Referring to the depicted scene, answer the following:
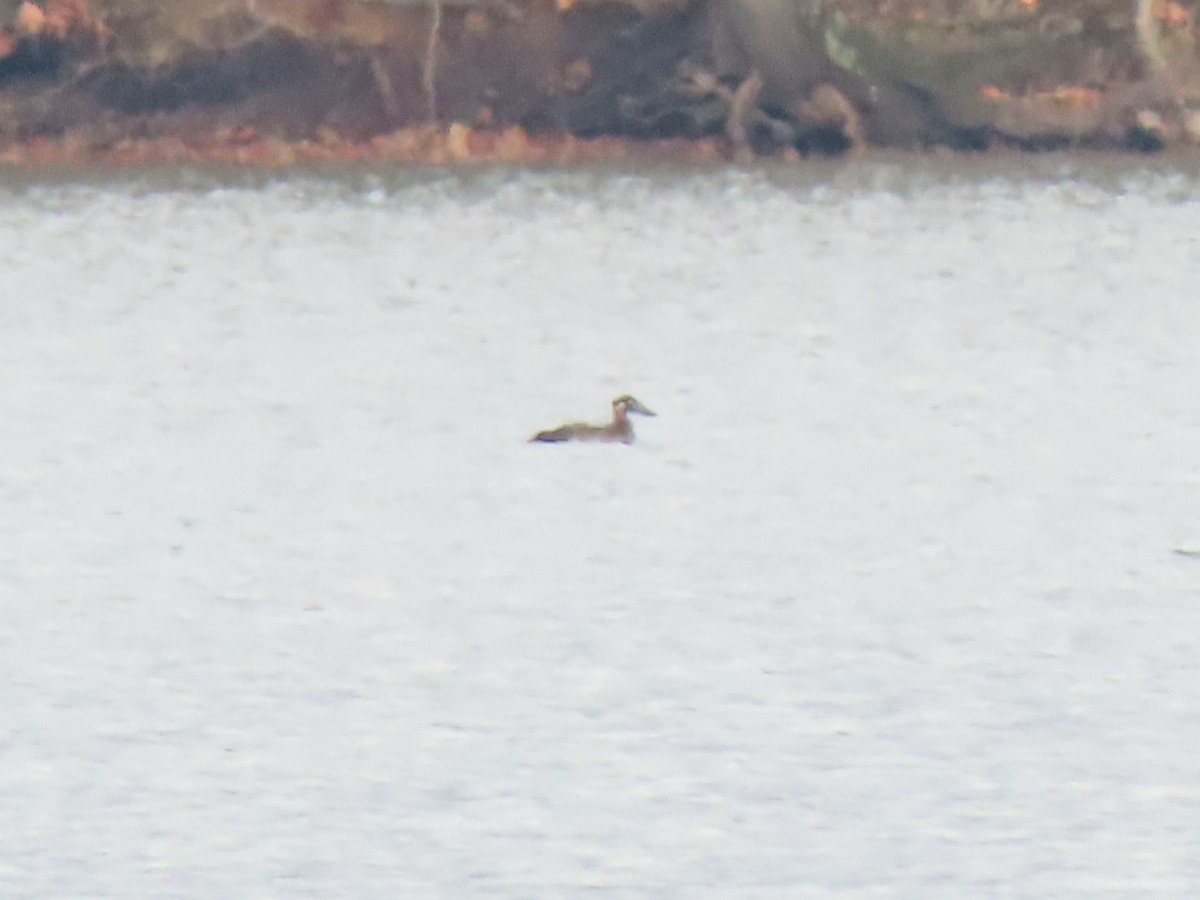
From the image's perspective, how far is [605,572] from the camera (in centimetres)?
990

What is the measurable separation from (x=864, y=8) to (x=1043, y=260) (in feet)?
17.2

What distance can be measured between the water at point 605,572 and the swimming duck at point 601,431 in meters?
0.24

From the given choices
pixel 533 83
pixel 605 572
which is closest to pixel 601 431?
pixel 605 572

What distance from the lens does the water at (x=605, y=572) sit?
7090 millimetres

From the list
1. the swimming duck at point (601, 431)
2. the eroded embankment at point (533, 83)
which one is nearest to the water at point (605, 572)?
the swimming duck at point (601, 431)

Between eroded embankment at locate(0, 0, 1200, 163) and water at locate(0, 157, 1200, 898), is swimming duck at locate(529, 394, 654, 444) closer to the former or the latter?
water at locate(0, 157, 1200, 898)

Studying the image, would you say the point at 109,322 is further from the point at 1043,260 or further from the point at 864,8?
the point at 864,8

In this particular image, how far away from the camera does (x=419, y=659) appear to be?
28.8 ft

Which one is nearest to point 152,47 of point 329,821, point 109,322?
point 109,322

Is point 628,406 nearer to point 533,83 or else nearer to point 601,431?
point 601,431

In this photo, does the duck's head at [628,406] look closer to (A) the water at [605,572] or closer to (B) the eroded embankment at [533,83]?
(A) the water at [605,572]

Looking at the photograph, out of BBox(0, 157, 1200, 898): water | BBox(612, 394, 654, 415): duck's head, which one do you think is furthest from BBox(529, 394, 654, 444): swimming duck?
BBox(0, 157, 1200, 898): water

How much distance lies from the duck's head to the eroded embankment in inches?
410

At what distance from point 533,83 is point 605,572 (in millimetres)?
14380
